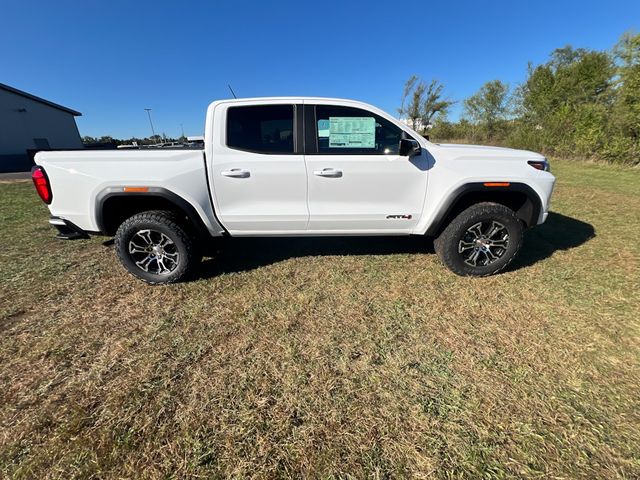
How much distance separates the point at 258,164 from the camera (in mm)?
2857

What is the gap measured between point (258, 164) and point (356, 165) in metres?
0.98

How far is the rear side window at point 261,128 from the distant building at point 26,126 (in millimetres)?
23469

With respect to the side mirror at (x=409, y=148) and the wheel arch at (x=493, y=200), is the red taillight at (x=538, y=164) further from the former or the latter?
the side mirror at (x=409, y=148)

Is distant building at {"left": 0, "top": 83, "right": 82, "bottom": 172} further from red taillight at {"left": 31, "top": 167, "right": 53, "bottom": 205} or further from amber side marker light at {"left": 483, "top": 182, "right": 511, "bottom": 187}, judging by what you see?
amber side marker light at {"left": 483, "top": 182, "right": 511, "bottom": 187}

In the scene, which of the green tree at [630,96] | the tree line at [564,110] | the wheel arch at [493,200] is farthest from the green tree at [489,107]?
the wheel arch at [493,200]

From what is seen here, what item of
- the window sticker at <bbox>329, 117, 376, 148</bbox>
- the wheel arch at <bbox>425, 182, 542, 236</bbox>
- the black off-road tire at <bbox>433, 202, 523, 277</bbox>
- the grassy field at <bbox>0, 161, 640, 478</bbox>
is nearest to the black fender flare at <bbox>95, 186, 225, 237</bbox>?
the grassy field at <bbox>0, 161, 640, 478</bbox>

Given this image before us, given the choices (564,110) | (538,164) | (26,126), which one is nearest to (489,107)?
(564,110)

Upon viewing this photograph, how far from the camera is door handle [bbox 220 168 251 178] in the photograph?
2.85 meters

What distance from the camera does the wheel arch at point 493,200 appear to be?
2.95 meters

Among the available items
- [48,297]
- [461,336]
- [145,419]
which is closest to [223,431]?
[145,419]

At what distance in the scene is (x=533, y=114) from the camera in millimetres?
21969

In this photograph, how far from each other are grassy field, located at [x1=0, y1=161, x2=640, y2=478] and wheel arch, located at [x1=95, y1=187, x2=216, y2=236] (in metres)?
0.65

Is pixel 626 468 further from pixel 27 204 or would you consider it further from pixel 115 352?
pixel 27 204

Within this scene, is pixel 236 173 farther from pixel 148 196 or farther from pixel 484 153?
pixel 484 153
